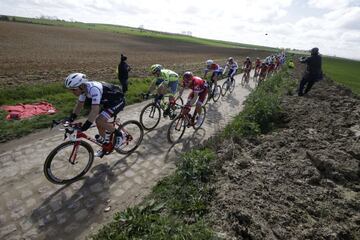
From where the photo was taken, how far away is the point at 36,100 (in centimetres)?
1138

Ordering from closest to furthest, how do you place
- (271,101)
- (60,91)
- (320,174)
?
(320,174), (271,101), (60,91)

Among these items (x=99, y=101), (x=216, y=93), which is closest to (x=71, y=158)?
(x=99, y=101)

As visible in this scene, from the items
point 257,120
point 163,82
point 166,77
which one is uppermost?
point 166,77

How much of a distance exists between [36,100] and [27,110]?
133 cm

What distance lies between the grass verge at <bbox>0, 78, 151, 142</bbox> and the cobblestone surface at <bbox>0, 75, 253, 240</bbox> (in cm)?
76

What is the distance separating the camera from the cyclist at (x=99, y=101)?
5635mm

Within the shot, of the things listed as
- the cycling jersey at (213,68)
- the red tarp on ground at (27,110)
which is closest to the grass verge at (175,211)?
the red tarp on ground at (27,110)

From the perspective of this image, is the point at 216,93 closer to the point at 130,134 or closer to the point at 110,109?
the point at 130,134

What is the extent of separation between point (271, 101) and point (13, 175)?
10.8m

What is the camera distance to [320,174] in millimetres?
6102

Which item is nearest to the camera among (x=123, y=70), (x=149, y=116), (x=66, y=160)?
(x=66, y=160)

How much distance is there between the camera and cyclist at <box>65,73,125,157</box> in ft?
18.5

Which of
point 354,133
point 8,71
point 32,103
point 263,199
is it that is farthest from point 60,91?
point 354,133

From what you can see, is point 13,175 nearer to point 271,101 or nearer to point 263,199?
point 263,199
